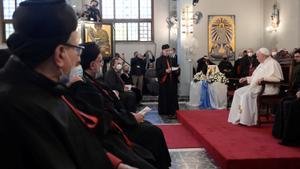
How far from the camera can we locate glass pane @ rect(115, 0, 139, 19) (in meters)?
16.9

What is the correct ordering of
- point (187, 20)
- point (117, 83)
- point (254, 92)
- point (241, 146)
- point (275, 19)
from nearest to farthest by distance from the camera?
point (241, 146) → point (254, 92) → point (117, 83) → point (187, 20) → point (275, 19)

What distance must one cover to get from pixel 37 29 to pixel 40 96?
230 mm

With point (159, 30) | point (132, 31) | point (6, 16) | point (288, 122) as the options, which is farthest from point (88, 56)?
point (6, 16)

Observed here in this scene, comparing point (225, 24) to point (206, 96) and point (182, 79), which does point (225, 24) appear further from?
point (206, 96)

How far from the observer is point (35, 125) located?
1128 millimetres

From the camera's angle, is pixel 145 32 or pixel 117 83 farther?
pixel 145 32

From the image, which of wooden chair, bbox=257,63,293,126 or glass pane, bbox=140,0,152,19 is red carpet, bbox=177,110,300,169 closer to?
wooden chair, bbox=257,63,293,126

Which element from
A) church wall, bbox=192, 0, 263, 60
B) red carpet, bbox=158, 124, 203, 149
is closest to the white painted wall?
church wall, bbox=192, 0, 263, 60

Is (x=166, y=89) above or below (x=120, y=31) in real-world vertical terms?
below

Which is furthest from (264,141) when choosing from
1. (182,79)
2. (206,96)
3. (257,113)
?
(182,79)

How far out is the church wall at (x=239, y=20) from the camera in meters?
16.2

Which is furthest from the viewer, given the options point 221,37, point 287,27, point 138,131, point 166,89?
point 221,37

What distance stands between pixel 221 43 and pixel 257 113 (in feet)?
33.2

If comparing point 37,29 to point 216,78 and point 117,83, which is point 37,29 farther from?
point 216,78
